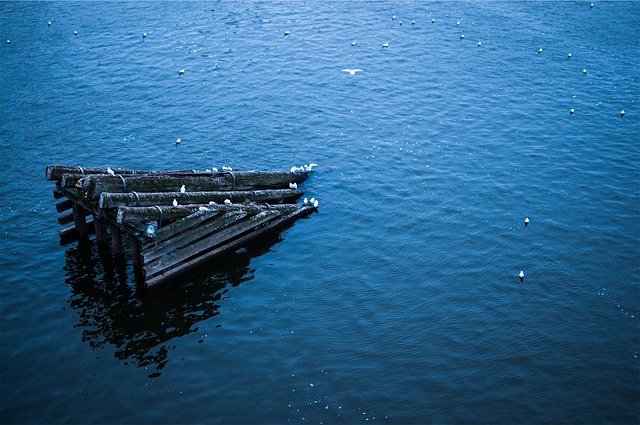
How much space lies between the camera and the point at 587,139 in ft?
134

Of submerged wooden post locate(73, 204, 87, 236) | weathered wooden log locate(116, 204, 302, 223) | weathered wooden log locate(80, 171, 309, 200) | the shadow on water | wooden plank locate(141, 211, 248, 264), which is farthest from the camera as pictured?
submerged wooden post locate(73, 204, 87, 236)

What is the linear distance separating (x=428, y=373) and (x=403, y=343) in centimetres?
168

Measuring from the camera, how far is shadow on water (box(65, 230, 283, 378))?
2453cm

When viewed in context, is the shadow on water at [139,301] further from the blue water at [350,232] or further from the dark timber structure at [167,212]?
the dark timber structure at [167,212]

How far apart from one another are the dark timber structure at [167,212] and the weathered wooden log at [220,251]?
0.13ft

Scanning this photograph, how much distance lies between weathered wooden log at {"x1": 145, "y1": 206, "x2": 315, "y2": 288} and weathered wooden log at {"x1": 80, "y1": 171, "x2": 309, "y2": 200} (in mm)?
2251

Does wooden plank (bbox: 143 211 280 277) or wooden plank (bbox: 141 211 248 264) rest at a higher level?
wooden plank (bbox: 141 211 248 264)

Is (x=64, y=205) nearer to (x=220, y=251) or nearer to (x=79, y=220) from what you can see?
(x=79, y=220)

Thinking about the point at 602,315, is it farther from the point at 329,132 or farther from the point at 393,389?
the point at 329,132

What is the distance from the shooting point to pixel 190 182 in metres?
30.2

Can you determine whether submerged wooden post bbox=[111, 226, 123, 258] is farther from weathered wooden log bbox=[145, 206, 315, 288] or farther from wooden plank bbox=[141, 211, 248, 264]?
weathered wooden log bbox=[145, 206, 315, 288]

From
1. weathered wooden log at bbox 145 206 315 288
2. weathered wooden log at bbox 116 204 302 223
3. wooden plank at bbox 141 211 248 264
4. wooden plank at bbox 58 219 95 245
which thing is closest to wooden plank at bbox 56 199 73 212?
wooden plank at bbox 58 219 95 245

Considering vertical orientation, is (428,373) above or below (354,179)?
below

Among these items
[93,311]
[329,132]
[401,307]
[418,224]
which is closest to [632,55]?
[329,132]
